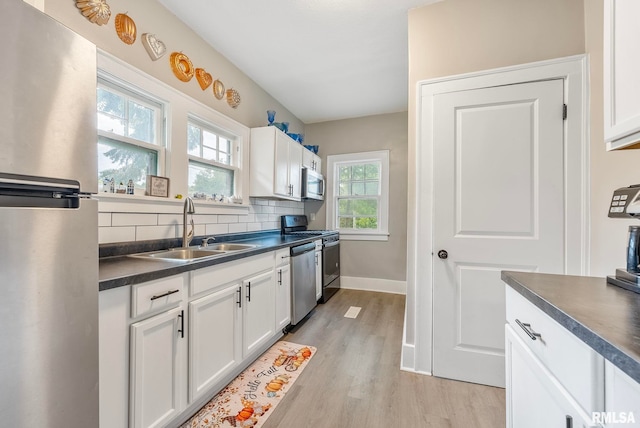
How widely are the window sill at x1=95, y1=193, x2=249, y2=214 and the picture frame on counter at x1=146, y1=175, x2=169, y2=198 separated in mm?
38

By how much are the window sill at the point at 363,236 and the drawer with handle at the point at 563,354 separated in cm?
305

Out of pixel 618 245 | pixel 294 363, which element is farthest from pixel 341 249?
pixel 618 245

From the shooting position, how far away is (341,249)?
13.9 ft

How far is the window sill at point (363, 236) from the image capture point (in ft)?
13.3

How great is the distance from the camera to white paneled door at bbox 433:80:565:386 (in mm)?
1671

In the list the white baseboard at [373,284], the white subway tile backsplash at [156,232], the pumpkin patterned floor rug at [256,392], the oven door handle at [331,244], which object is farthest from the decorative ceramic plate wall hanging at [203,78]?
the white baseboard at [373,284]

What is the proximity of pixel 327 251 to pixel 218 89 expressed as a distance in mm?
2282

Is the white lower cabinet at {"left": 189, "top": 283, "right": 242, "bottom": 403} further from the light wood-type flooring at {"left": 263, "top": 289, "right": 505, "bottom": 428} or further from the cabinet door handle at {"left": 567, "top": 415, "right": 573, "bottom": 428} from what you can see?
the cabinet door handle at {"left": 567, "top": 415, "right": 573, "bottom": 428}

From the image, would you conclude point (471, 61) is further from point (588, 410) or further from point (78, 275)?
point (78, 275)

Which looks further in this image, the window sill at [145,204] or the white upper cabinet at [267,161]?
the white upper cabinet at [267,161]

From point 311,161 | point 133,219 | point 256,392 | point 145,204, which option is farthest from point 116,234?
point 311,161

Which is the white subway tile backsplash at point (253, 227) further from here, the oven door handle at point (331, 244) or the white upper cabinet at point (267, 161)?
the oven door handle at point (331, 244)

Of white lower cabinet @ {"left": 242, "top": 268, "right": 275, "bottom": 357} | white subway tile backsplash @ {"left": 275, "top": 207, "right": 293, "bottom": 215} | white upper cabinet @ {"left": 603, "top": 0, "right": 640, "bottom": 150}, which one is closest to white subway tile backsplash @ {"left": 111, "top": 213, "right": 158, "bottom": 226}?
white lower cabinet @ {"left": 242, "top": 268, "right": 275, "bottom": 357}

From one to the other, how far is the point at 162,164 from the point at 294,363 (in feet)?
6.02
